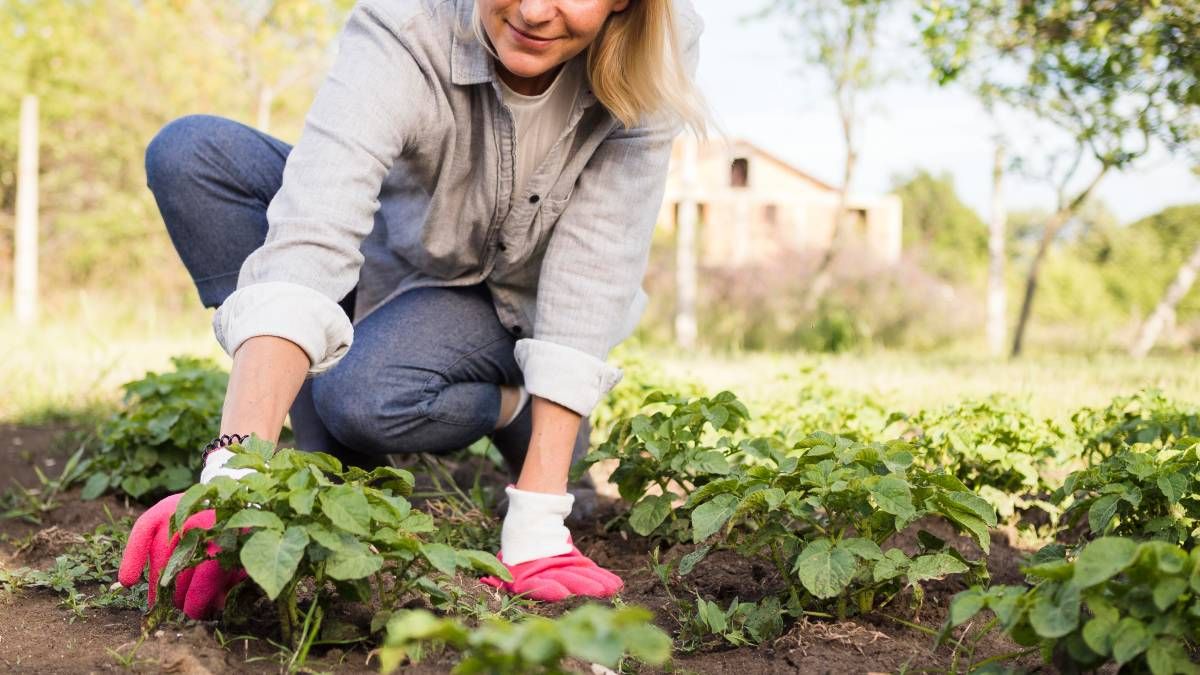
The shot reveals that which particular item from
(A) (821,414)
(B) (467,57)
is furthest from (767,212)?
(B) (467,57)

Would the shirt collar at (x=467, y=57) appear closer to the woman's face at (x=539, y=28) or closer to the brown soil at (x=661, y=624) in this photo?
the woman's face at (x=539, y=28)

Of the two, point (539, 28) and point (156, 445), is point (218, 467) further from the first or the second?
point (156, 445)

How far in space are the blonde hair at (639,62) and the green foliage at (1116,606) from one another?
1.18 meters

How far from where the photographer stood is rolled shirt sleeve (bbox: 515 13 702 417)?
2121 mm

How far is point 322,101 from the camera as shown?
6.02 ft

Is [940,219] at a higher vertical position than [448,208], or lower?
higher

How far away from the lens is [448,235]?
7.48 ft

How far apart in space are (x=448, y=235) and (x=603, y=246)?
1.13 feet

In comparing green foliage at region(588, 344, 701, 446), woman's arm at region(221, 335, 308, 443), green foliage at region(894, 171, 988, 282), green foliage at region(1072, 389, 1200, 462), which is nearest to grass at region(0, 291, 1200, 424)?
green foliage at region(588, 344, 701, 446)

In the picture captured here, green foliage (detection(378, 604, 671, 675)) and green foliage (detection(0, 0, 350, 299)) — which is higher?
green foliage (detection(0, 0, 350, 299))

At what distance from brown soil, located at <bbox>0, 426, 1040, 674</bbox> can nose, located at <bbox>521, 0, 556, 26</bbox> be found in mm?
974

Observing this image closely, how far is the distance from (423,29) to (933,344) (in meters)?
12.1

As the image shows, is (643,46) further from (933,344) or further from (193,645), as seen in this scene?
(933,344)

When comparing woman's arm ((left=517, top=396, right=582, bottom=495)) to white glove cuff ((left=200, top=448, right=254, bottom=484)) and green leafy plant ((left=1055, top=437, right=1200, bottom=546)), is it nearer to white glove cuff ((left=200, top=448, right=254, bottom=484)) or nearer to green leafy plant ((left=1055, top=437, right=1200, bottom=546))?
white glove cuff ((left=200, top=448, right=254, bottom=484))
